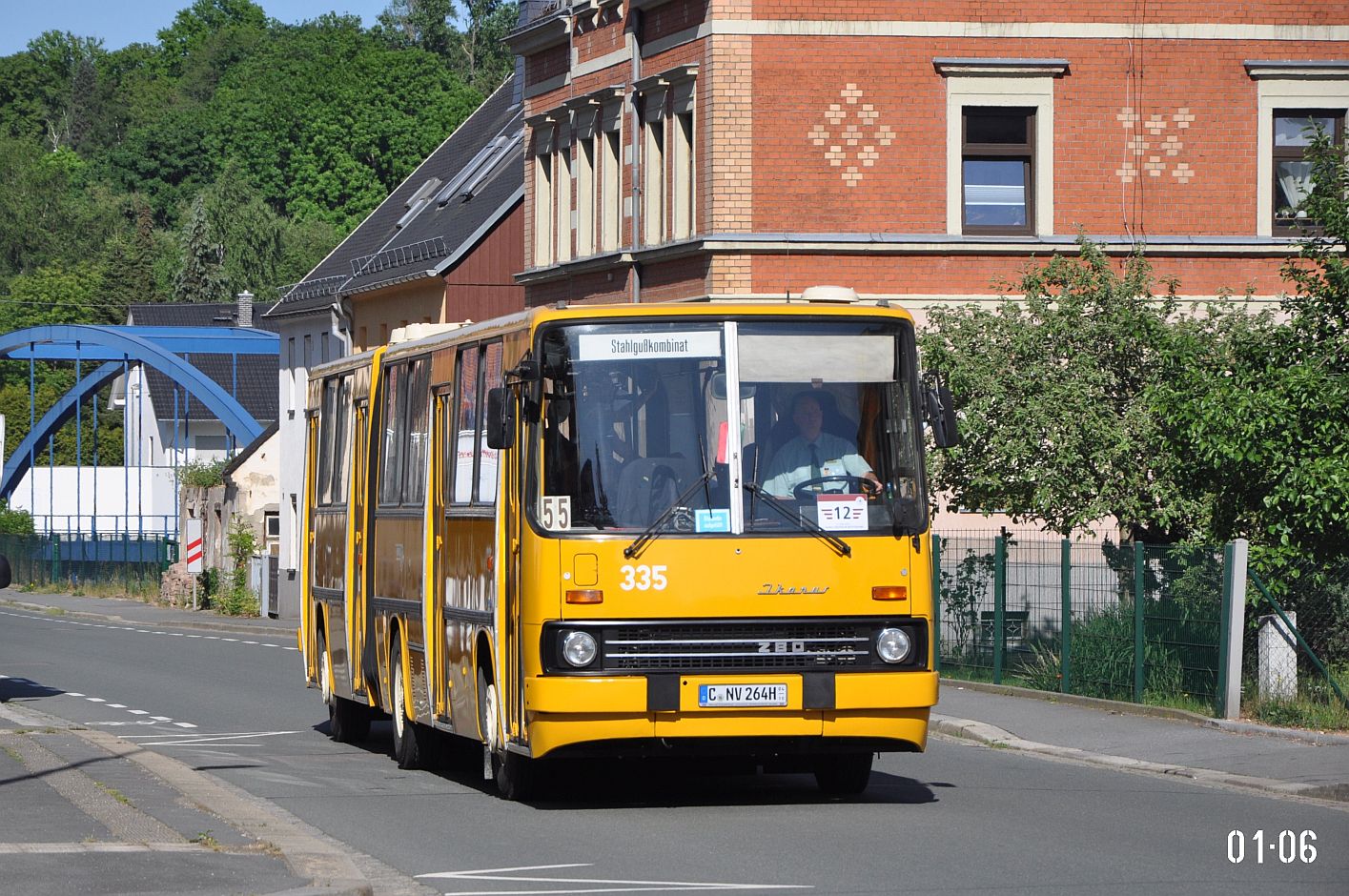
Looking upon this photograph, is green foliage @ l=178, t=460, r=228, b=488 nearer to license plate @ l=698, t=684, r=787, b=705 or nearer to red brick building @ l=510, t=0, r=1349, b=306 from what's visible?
red brick building @ l=510, t=0, r=1349, b=306

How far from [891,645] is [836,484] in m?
0.96

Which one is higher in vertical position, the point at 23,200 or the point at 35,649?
the point at 23,200

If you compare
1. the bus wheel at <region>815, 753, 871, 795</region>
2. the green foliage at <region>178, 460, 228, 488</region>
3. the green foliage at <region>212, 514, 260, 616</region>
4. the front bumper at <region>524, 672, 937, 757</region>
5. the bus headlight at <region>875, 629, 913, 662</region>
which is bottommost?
the green foliage at <region>212, 514, 260, 616</region>

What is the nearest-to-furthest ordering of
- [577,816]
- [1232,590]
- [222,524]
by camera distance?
[577,816]
[1232,590]
[222,524]

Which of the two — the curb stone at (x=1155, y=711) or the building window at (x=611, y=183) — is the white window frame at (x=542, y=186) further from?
the curb stone at (x=1155, y=711)

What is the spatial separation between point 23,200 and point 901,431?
11770 cm

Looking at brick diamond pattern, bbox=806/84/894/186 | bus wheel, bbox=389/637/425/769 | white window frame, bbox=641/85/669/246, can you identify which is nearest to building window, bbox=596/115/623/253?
white window frame, bbox=641/85/669/246

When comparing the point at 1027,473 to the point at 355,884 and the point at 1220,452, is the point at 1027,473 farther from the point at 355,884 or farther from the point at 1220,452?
the point at 355,884

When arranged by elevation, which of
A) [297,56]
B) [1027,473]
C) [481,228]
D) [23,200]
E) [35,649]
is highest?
[297,56]

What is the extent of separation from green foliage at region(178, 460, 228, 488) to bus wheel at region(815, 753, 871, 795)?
149 ft

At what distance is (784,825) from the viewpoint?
1284cm

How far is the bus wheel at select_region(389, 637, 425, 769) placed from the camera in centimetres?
1664

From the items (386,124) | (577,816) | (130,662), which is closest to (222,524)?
(130,662)

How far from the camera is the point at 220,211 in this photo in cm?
11031
